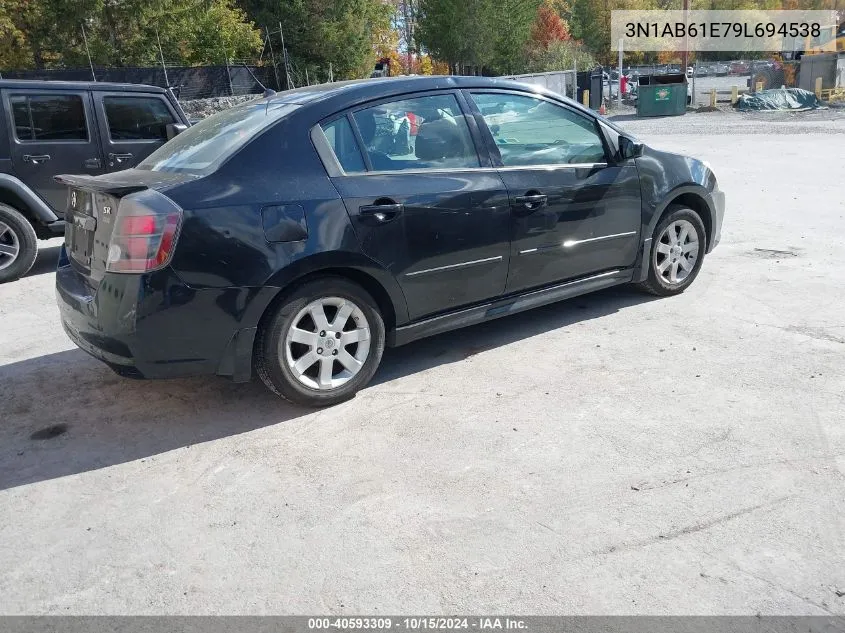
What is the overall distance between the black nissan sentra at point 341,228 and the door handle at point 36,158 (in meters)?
3.89

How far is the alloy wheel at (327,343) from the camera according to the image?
13.9 feet

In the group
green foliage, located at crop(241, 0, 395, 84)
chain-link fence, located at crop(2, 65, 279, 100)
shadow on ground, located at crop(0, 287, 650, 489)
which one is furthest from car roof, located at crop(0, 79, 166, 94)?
green foliage, located at crop(241, 0, 395, 84)

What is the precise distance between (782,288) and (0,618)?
18.8 feet

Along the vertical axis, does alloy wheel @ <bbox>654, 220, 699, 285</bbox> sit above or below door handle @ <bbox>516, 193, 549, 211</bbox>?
below

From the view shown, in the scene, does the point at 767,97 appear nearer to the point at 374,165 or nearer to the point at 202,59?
the point at 202,59

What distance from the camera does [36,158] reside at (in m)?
7.95

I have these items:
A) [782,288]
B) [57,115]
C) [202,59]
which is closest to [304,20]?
[202,59]

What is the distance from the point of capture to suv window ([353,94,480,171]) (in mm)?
4492

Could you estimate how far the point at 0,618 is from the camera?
9.02 feet

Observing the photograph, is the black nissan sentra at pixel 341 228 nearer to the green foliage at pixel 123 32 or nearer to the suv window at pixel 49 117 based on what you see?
the suv window at pixel 49 117

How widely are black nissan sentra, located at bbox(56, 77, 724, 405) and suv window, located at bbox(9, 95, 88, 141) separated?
13.1 feet

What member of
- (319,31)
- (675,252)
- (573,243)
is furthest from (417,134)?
(319,31)

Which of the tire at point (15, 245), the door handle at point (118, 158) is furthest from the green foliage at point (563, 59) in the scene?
the tire at point (15, 245)

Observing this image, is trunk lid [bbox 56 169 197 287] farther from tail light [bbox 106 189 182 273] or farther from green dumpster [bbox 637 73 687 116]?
green dumpster [bbox 637 73 687 116]
